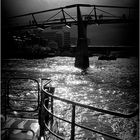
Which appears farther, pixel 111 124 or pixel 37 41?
pixel 37 41

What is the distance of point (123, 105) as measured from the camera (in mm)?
18391

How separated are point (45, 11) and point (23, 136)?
3441cm

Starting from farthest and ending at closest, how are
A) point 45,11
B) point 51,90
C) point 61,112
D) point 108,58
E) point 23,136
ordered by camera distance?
point 108,58 → point 45,11 → point 61,112 → point 51,90 → point 23,136

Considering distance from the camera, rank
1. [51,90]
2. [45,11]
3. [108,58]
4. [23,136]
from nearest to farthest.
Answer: [23,136] → [51,90] → [45,11] → [108,58]

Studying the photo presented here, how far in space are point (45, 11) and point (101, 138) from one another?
101ft

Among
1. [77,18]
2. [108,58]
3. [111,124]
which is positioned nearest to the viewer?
[111,124]

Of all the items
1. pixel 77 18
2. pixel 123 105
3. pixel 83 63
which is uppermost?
pixel 77 18

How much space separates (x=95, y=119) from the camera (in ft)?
46.0

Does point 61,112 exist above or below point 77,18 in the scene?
below

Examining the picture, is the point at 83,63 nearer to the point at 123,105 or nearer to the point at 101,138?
the point at 123,105

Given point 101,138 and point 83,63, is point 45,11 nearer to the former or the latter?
point 83,63

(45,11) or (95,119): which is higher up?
(45,11)

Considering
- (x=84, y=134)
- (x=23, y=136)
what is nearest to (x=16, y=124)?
(x=23, y=136)

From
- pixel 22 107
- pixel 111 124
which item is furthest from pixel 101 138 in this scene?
pixel 22 107
